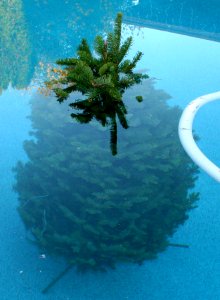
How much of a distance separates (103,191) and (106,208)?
0.18 metres

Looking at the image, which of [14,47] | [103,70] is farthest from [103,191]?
[14,47]

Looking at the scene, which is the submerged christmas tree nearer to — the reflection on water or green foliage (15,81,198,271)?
green foliage (15,81,198,271)

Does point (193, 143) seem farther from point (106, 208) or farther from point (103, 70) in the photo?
point (103, 70)

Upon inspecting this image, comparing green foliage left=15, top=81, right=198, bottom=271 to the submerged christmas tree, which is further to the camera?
green foliage left=15, top=81, right=198, bottom=271

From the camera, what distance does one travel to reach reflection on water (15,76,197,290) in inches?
119

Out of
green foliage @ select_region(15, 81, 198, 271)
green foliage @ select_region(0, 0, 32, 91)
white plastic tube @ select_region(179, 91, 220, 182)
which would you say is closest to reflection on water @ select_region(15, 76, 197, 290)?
green foliage @ select_region(15, 81, 198, 271)

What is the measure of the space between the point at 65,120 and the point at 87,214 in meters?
1.26

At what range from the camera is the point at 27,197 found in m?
3.36

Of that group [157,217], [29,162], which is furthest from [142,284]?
[29,162]

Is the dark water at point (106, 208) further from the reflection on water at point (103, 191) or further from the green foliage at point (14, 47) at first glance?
the green foliage at point (14, 47)

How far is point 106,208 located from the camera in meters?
3.18

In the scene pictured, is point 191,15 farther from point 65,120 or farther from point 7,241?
point 7,241

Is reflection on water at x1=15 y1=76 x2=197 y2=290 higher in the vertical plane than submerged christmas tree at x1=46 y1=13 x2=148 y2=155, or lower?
lower

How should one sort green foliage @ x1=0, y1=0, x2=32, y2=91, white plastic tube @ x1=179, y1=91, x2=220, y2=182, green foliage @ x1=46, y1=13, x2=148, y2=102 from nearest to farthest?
1. green foliage @ x1=46, y1=13, x2=148, y2=102
2. white plastic tube @ x1=179, y1=91, x2=220, y2=182
3. green foliage @ x1=0, y1=0, x2=32, y2=91
